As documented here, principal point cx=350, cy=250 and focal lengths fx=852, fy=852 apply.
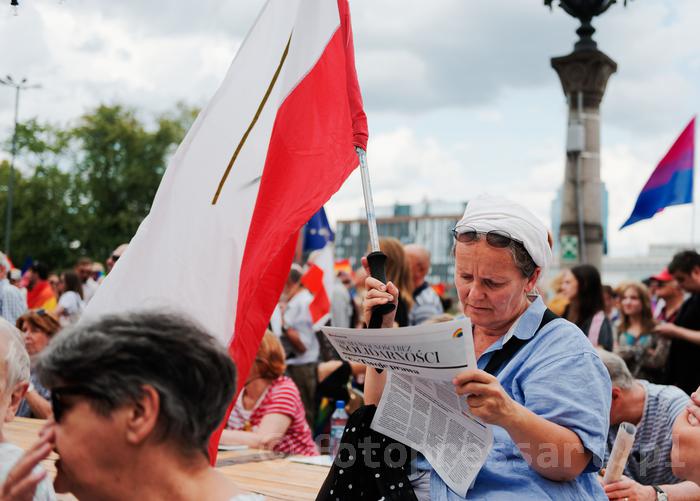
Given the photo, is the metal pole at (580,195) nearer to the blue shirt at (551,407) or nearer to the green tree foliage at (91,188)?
the blue shirt at (551,407)

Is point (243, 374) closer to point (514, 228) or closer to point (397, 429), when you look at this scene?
point (397, 429)

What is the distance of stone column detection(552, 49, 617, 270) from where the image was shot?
30.1ft

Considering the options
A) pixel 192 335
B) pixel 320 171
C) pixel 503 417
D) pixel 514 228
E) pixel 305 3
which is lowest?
pixel 503 417

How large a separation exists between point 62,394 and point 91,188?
4673cm

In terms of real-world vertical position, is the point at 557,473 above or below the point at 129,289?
below

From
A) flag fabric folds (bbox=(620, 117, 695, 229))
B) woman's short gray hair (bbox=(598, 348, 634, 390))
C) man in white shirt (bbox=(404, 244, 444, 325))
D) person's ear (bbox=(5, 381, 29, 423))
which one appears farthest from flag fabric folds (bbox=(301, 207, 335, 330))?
person's ear (bbox=(5, 381, 29, 423))

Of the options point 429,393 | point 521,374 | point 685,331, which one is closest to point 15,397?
point 429,393

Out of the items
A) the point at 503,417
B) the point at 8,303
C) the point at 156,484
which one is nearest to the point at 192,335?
the point at 156,484

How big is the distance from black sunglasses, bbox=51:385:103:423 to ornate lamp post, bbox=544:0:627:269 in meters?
8.16

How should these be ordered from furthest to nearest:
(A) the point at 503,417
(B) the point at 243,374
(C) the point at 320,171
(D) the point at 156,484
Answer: (C) the point at 320,171
(B) the point at 243,374
(A) the point at 503,417
(D) the point at 156,484

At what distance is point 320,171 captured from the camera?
3119 mm

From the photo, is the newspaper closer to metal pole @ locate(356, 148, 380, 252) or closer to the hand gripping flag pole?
the hand gripping flag pole

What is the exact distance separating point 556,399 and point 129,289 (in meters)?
1.49

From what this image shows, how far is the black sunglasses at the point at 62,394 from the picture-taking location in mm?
1614
